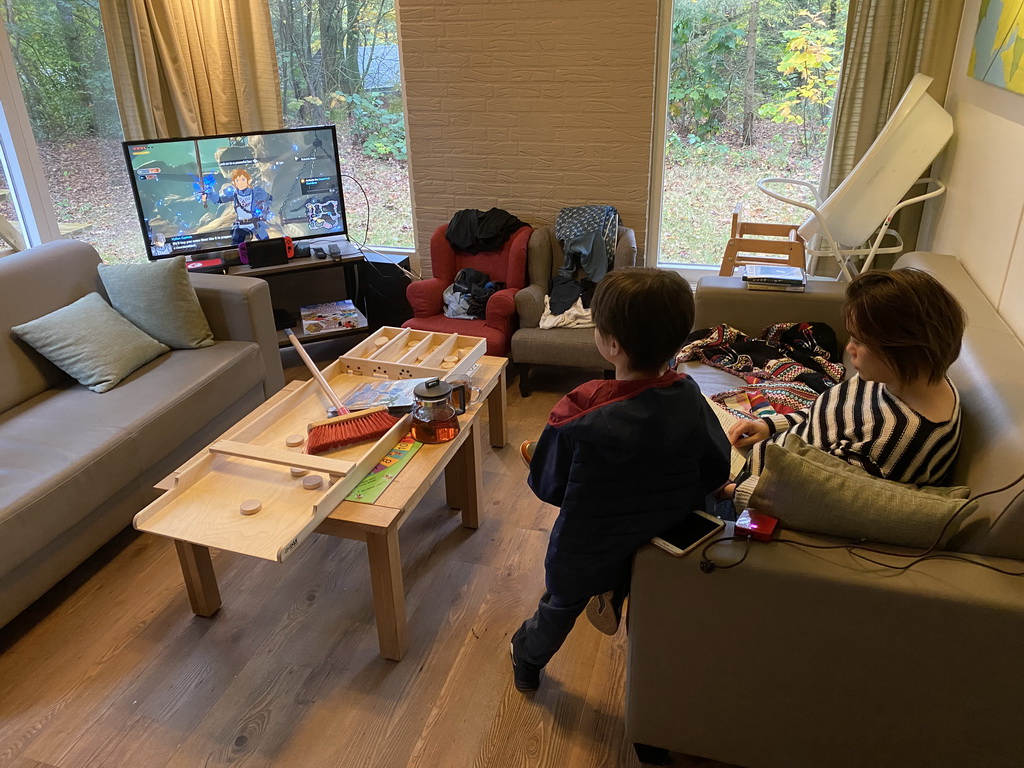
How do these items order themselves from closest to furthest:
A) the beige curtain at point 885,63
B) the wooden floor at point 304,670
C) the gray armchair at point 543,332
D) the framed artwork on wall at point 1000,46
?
the wooden floor at point 304,670 → the framed artwork on wall at point 1000,46 → the beige curtain at point 885,63 → the gray armchair at point 543,332

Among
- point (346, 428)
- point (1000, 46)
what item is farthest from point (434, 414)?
point (1000, 46)

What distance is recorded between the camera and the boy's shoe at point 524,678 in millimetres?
1910

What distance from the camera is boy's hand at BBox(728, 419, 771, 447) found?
6.90 feet

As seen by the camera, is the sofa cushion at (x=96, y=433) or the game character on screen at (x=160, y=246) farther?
the game character on screen at (x=160, y=246)

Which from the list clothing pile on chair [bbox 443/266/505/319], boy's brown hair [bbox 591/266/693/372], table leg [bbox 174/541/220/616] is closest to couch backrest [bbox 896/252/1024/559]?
boy's brown hair [bbox 591/266/693/372]

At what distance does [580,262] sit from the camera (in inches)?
144

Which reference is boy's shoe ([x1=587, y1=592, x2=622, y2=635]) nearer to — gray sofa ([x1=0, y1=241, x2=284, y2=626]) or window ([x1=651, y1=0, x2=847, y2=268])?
gray sofa ([x1=0, y1=241, x2=284, y2=626])

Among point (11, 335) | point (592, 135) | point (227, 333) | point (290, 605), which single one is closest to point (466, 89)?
point (592, 135)

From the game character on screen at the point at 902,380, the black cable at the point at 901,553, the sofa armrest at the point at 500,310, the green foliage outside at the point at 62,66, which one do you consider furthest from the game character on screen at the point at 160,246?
the black cable at the point at 901,553

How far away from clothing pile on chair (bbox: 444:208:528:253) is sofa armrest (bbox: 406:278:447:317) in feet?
0.86

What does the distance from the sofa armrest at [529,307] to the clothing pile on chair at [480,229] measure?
0.40 metres

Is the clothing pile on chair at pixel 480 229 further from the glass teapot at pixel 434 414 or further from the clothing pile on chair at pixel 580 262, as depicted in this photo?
the glass teapot at pixel 434 414

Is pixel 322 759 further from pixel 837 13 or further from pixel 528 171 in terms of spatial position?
pixel 837 13

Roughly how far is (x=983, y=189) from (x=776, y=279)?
0.73m
